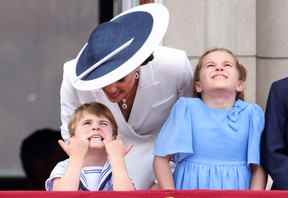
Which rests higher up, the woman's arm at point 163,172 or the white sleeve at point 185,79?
the white sleeve at point 185,79

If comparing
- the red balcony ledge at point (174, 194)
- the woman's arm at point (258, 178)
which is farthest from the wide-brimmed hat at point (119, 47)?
the woman's arm at point (258, 178)

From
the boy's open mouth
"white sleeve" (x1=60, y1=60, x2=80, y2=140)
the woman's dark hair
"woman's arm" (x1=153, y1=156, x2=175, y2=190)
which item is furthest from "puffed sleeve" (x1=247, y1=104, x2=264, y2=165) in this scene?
"white sleeve" (x1=60, y1=60, x2=80, y2=140)

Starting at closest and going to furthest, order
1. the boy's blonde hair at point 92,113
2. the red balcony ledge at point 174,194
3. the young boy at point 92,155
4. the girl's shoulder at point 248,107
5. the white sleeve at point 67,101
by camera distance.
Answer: the red balcony ledge at point 174,194, the young boy at point 92,155, the boy's blonde hair at point 92,113, the girl's shoulder at point 248,107, the white sleeve at point 67,101

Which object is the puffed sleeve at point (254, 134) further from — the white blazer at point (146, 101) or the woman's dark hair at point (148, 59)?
the woman's dark hair at point (148, 59)

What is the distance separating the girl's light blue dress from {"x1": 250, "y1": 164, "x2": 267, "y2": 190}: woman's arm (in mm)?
27

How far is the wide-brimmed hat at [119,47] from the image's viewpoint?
4414 mm

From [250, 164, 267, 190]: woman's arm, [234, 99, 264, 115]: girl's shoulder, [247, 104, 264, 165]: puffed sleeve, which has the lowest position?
[250, 164, 267, 190]: woman's arm

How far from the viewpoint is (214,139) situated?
4.75 metres

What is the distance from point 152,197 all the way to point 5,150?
4086 mm

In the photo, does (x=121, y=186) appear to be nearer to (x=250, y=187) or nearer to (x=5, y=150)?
(x=250, y=187)

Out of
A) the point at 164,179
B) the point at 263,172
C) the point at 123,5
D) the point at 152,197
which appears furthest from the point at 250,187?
the point at 123,5

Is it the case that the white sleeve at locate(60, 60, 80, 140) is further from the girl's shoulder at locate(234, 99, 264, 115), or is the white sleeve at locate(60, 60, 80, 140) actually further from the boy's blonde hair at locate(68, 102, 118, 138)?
the girl's shoulder at locate(234, 99, 264, 115)

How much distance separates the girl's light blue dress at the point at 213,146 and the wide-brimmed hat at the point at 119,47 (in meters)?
0.52

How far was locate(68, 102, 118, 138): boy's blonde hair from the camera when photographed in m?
4.69
